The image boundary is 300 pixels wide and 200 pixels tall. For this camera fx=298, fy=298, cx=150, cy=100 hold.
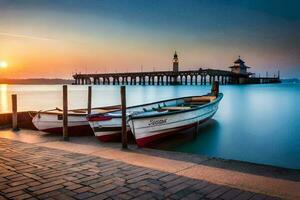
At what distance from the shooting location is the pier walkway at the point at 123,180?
452 cm

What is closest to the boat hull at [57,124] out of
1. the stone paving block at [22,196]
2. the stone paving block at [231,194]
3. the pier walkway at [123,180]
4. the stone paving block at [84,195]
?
the pier walkway at [123,180]

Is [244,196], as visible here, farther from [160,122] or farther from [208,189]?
[160,122]

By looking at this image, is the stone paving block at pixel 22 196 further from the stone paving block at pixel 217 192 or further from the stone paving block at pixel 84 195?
the stone paving block at pixel 217 192

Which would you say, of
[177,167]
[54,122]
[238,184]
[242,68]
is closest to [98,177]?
[177,167]

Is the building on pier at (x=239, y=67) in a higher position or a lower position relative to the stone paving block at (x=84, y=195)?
higher

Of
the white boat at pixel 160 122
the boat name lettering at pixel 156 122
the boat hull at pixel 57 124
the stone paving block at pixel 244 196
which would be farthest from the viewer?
the boat hull at pixel 57 124

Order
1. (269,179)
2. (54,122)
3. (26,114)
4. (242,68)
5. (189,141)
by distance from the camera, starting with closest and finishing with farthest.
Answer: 1. (269,179)
2. (54,122)
3. (189,141)
4. (26,114)
5. (242,68)

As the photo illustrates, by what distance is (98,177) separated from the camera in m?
5.33

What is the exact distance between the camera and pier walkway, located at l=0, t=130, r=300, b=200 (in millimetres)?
4523

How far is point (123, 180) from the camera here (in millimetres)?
5148

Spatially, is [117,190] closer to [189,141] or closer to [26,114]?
[189,141]

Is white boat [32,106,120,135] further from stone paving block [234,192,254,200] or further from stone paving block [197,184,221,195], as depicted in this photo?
stone paving block [234,192,254,200]

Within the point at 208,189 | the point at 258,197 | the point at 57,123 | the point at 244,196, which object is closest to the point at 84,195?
the point at 208,189

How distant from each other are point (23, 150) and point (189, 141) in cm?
782
